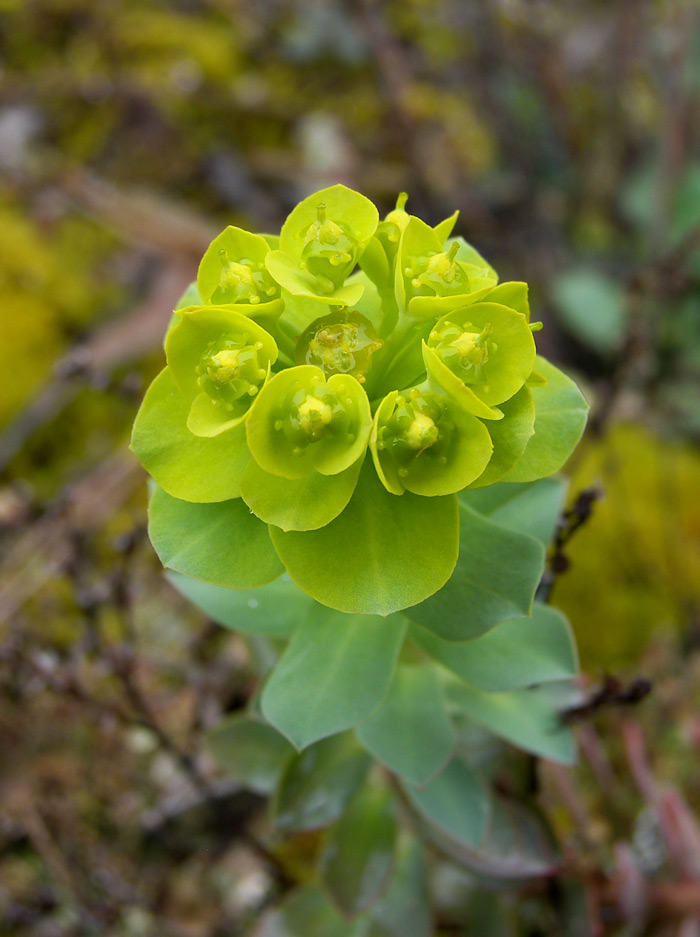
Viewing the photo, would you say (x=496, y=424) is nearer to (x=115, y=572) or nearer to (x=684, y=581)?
(x=115, y=572)

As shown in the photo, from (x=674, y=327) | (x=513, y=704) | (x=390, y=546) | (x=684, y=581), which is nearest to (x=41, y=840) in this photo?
(x=513, y=704)

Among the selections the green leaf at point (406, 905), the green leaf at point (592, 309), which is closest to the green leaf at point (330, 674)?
the green leaf at point (406, 905)

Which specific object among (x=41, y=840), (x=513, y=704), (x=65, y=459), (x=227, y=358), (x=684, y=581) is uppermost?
(x=227, y=358)

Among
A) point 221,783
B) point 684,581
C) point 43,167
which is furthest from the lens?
point 43,167

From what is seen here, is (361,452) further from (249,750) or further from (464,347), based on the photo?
(249,750)

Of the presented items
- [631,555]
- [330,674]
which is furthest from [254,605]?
[631,555]

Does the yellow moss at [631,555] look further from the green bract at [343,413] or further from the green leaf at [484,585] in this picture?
the green bract at [343,413]
